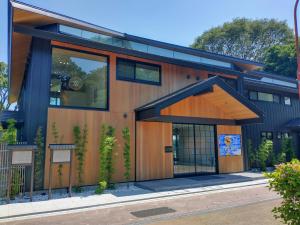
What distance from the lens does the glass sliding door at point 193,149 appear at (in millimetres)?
11109

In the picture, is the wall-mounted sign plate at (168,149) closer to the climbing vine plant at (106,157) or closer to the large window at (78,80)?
the climbing vine plant at (106,157)

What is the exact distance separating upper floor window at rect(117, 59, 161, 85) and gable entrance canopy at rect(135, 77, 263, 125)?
105cm

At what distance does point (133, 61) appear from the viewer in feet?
34.6

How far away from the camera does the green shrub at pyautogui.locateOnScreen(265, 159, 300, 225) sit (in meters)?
3.42

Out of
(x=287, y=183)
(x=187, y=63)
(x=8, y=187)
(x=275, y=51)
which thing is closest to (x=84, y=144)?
(x=8, y=187)

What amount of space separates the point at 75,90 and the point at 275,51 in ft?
93.5

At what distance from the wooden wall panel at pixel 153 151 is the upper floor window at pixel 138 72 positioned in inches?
77.7

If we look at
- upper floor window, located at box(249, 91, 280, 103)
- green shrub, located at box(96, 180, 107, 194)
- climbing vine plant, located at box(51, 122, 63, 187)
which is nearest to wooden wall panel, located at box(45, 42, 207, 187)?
climbing vine plant, located at box(51, 122, 63, 187)

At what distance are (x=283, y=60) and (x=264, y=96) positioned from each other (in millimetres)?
16560

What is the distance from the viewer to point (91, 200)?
7258 mm

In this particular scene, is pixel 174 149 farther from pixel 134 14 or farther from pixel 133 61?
pixel 134 14

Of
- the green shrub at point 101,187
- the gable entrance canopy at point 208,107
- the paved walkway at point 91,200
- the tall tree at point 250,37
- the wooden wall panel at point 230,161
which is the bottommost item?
the paved walkway at point 91,200

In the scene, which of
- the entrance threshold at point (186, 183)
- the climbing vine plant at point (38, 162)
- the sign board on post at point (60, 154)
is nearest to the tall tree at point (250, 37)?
the entrance threshold at point (186, 183)

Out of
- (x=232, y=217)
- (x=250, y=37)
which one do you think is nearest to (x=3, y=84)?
(x=232, y=217)
